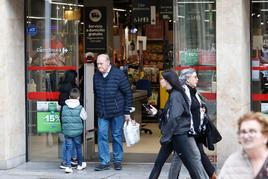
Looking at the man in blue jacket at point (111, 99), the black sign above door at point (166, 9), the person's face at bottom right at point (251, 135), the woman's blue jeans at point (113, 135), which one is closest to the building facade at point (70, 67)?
the man in blue jacket at point (111, 99)

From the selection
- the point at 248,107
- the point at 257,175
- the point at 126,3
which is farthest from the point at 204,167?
the point at 126,3

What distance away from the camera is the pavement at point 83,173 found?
10195 mm

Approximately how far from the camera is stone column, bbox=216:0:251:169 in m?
10.1

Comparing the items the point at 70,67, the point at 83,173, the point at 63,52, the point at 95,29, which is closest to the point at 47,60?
the point at 63,52

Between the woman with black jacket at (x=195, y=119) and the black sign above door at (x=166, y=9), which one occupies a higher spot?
the black sign above door at (x=166, y=9)

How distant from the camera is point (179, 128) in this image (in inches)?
324

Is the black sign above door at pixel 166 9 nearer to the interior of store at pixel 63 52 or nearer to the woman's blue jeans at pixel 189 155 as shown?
the interior of store at pixel 63 52

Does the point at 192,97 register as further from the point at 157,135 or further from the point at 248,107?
the point at 157,135

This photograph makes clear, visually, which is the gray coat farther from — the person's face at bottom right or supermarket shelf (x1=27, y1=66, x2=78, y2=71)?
the person's face at bottom right

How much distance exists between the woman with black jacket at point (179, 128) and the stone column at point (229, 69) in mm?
1859

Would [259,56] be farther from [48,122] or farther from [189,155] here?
[48,122]

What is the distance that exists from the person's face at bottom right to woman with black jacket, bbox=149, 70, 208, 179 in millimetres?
3905

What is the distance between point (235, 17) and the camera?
10.1m

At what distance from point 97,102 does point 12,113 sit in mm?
1606
